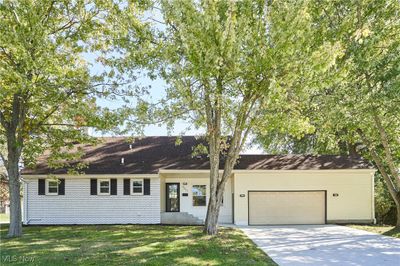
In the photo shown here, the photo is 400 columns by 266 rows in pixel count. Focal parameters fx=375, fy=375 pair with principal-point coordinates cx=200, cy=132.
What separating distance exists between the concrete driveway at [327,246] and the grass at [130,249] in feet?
2.36

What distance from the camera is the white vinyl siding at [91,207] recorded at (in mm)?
19641

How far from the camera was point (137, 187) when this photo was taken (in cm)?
1989

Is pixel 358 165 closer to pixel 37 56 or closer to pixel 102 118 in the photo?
pixel 102 118

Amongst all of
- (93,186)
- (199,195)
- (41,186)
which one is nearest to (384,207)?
(199,195)

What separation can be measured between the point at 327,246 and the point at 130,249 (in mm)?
6402

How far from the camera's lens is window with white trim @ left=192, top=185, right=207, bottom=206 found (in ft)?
68.4

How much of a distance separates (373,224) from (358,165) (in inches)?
126

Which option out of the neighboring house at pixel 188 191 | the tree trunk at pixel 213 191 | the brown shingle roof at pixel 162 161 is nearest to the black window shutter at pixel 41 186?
the neighboring house at pixel 188 191

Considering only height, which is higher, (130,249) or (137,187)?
(137,187)

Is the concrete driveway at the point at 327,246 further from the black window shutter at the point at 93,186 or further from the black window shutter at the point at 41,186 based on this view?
the black window shutter at the point at 41,186

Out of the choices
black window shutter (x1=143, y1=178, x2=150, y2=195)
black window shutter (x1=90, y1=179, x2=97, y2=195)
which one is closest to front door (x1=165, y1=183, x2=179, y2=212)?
black window shutter (x1=143, y1=178, x2=150, y2=195)

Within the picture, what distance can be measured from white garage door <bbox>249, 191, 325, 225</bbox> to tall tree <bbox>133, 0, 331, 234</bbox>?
764cm

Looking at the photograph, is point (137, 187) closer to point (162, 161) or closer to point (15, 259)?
point (162, 161)

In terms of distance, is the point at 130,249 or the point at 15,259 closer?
the point at 15,259
